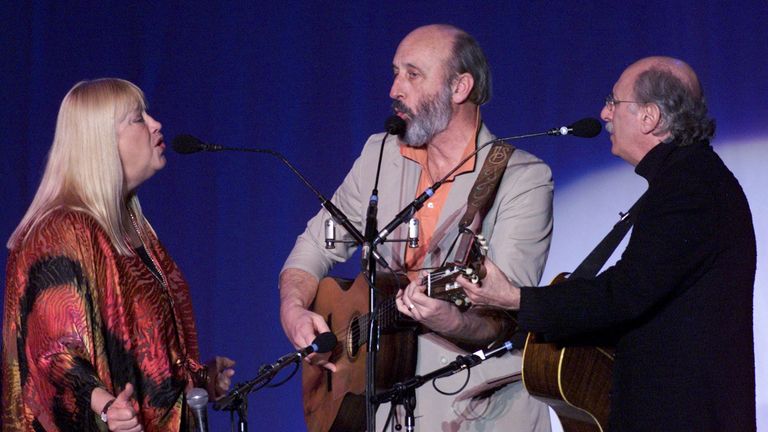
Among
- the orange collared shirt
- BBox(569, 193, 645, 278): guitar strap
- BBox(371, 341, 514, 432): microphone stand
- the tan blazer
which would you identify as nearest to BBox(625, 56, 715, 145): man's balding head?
BBox(569, 193, 645, 278): guitar strap

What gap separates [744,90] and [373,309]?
3.01 meters

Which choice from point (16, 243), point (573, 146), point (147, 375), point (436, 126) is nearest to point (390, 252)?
point (436, 126)

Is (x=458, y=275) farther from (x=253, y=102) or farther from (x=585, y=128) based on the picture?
(x=253, y=102)

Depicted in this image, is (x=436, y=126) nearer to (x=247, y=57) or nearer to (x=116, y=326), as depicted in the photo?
(x=116, y=326)

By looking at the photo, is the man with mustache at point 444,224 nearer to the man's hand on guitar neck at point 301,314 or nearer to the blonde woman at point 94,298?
the man's hand on guitar neck at point 301,314

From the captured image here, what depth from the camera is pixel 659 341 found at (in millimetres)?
3125

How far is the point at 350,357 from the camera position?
12.8 ft

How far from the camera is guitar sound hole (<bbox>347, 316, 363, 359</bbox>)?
3.85 meters

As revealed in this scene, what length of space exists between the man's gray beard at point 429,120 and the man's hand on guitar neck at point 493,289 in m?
0.94

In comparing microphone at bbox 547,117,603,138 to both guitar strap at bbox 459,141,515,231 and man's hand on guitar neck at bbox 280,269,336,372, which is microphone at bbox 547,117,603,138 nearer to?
guitar strap at bbox 459,141,515,231

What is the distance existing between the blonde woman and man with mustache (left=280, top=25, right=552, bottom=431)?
0.63 metres

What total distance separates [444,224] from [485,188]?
0.21m

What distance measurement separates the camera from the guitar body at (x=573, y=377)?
3.41m

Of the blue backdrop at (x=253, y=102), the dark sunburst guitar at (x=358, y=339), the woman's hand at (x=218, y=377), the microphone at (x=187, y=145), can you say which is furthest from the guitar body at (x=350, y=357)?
the blue backdrop at (x=253, y=102)
